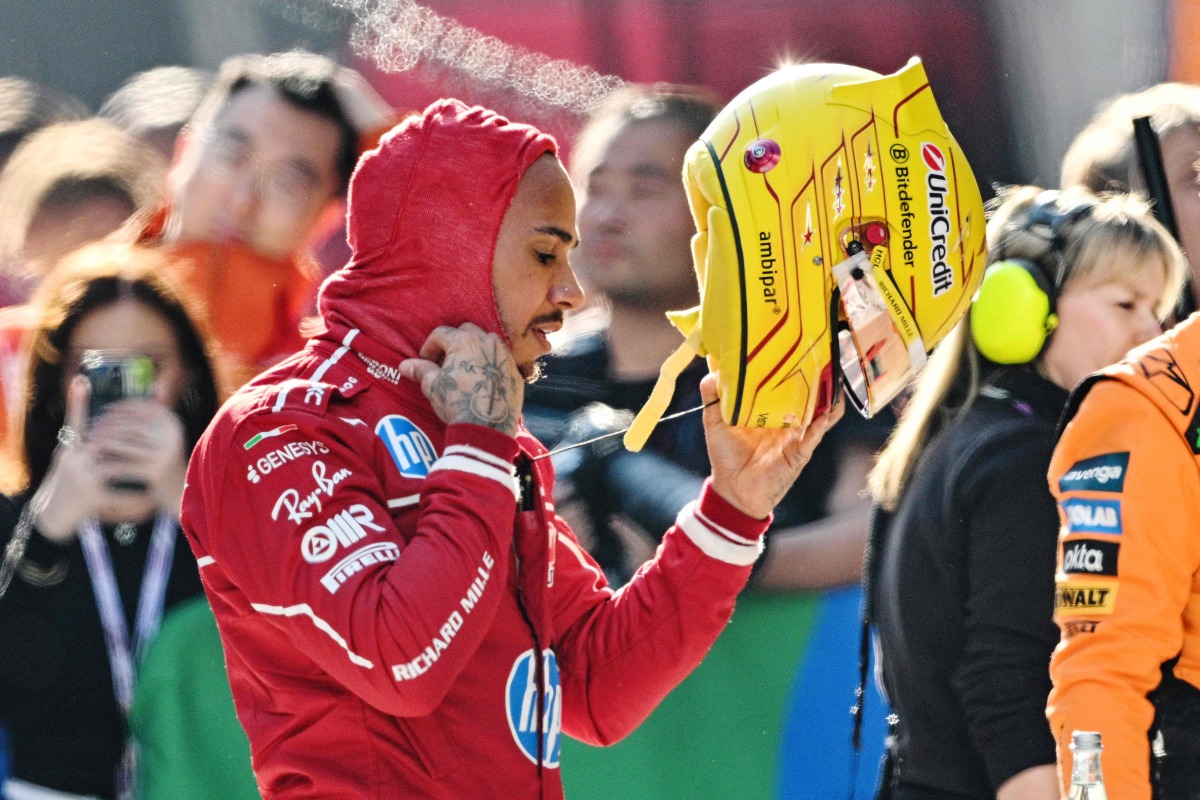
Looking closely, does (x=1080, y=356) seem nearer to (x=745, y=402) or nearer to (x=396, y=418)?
(x=745, y=402)

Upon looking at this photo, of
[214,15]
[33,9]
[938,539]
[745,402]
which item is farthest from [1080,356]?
[33,9]

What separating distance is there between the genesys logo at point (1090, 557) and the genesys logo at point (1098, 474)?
0.24ft

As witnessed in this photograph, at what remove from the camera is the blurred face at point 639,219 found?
10.8ft

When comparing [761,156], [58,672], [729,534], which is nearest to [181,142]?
[58,672]

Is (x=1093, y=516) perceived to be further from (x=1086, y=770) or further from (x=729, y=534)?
(x=729, y=534)

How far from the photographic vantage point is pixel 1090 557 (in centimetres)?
212

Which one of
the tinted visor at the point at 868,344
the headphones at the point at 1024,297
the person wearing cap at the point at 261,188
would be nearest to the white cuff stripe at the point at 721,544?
the tinted visor at the point at 868,344

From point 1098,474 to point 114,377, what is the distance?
6.96 feet

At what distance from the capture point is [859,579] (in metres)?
3.24

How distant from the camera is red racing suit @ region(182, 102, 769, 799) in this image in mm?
1745

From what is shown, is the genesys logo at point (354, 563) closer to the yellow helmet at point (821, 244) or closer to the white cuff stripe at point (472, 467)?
the white cuff stripe at point (472, 467)

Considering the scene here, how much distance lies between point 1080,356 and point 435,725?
150 cm

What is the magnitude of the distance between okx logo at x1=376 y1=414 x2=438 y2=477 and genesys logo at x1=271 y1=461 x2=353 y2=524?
0.39 ft

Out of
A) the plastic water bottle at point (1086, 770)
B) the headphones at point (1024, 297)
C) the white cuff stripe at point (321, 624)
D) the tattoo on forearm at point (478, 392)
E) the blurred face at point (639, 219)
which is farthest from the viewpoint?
the blurred face at point (639, 219)
